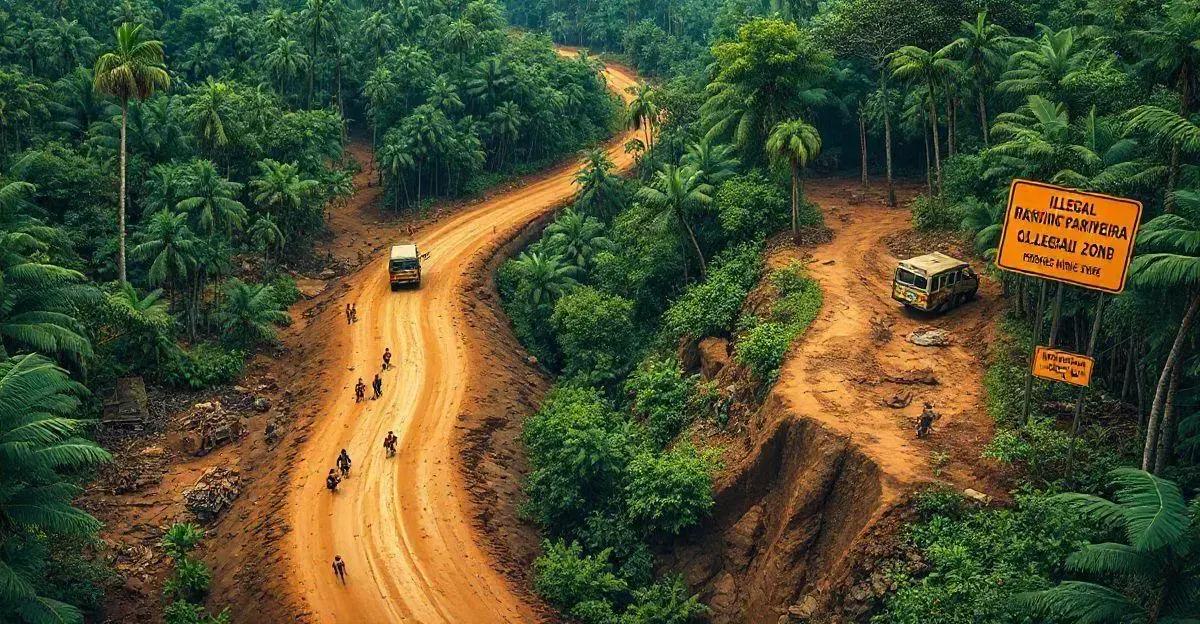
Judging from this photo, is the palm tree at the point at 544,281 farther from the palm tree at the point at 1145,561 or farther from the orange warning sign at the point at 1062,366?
the palm tree at the point at 1145,561

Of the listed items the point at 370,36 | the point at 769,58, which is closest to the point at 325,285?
the point at 370,36

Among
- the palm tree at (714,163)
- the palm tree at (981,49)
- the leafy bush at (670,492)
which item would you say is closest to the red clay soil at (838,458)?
the leafy bush at (670,492)

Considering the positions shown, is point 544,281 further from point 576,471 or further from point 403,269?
point 576,471

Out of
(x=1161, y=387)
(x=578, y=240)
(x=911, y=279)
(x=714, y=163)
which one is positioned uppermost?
(x=714, y=163)

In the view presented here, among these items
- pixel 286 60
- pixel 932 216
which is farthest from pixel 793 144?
pixel 286 60

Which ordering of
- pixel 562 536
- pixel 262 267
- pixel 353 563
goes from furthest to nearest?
1. pixel 262 267
2. pixel 562 536
3. pixel 353 563

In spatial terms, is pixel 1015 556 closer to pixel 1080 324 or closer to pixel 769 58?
pixel 1080 324
